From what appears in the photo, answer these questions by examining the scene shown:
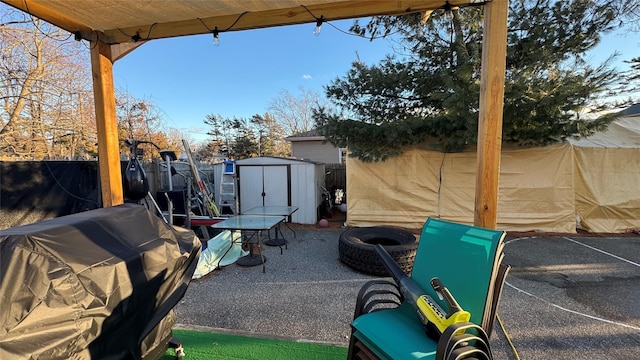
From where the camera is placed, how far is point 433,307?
1.45 metres

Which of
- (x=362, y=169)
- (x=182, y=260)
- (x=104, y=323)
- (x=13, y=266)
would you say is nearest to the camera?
(x=13, y=266)

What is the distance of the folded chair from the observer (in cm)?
135

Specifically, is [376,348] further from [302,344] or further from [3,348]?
[3,348]

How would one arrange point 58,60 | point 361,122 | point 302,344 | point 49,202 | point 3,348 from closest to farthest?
1. point 3,348
2. point 302,344
3. point 49,202
4. point 361,122
5. point 58,60

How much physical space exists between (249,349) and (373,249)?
1.67 meters

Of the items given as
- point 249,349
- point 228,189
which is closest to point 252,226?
point 249,349

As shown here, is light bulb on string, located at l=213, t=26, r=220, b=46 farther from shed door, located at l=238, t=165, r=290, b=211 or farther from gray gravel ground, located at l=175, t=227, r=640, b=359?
shed door, located at l=238, t=165, r=290, b=211

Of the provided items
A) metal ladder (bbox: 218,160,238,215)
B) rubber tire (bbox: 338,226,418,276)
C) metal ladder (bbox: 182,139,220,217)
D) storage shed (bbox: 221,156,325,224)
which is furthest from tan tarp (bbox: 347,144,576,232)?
metal ladder (bbox: 182,139,220,217)

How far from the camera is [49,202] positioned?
15.0ft

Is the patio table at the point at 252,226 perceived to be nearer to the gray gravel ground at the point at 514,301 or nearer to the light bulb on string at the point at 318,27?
the gray gravel ground at the point at 514,301

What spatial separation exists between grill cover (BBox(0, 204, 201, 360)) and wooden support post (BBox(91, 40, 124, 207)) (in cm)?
153

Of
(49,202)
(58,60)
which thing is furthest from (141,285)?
(58,60)

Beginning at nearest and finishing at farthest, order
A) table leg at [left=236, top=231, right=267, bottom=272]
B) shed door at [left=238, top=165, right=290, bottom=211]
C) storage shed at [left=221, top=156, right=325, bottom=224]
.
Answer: table leg at [left=236, top=231, right=267, bottom=272], storage shed at [left=221, top=156, right=325, bottom=224], shed door at [left=238, top=165, right=290, bottom=211]

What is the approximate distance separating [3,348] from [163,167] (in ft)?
20.9
